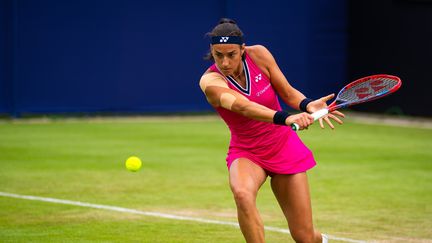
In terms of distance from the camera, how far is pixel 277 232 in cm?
884

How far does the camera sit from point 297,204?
676cm

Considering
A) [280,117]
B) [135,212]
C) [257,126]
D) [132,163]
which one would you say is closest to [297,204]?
[257,126]

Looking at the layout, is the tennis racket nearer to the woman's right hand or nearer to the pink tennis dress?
the pink tennis dress

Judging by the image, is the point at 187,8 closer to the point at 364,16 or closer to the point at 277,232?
the point at 364,16

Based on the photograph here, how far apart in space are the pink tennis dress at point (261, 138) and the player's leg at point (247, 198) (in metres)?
0.14

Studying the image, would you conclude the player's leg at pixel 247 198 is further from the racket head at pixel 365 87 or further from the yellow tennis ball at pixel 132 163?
the yellow tennis ball at pixel 132 163

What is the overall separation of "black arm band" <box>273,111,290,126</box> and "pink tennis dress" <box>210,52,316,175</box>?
0.49 meters

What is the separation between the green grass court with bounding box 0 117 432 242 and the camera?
8.89 m

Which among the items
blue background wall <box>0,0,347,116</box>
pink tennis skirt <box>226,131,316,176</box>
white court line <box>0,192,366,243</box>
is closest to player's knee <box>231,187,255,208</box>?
pink tennis skirt <box>226,131,316,176</box>

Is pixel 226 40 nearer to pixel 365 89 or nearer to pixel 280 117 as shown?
pixel 280 117

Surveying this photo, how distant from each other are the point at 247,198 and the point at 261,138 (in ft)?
2.18

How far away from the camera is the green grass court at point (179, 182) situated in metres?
8.89

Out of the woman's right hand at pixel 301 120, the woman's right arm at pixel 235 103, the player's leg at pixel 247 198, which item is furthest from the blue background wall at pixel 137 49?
the woman's right hand at pixel 301 120

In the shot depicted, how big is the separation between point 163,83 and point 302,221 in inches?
572
